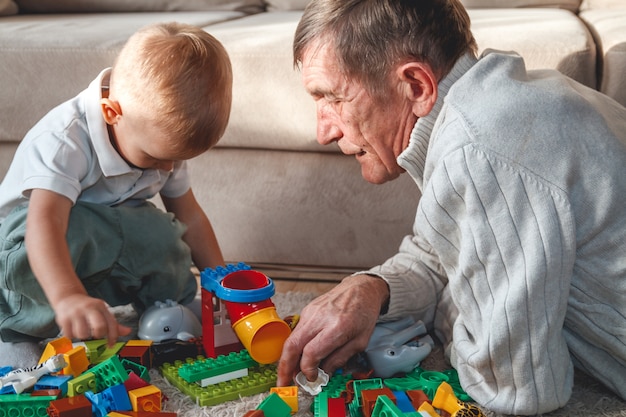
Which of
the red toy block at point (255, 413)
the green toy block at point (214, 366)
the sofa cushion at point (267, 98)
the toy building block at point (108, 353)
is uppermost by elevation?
the sofa cushion at point (267, 98)

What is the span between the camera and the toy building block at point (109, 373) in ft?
3.44

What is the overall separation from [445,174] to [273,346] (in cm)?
35

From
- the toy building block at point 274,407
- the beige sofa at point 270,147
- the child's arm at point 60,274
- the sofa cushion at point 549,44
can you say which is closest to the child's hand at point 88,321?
the child's arm at point 60,274

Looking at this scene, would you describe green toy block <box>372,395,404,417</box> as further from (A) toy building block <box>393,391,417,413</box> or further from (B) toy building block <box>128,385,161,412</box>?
(B) toy building block <box>128,385,161,412</box>

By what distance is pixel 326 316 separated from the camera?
1.12 meters

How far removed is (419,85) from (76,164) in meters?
0.54

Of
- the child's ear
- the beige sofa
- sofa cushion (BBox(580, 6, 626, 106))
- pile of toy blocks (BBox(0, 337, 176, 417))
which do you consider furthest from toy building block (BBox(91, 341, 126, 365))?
sofa cushion (BBox(580, 6, 626, 106))

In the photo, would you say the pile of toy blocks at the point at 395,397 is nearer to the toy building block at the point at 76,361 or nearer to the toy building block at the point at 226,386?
the toy building block at the point at 226,386

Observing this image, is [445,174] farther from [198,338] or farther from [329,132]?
[198,338]

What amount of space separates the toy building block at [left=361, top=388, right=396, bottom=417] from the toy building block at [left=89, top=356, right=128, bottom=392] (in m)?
0.32

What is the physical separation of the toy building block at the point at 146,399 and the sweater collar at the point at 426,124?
45 cm

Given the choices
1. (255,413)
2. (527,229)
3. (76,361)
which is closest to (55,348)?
(76,361)

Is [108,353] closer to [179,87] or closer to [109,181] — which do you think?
[109,181]

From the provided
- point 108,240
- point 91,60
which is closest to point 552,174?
point 108,240
